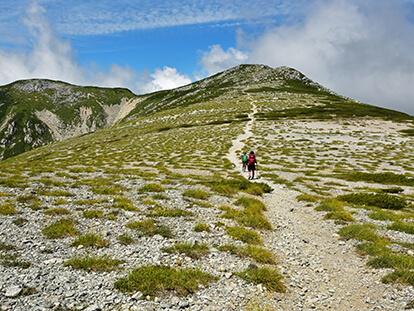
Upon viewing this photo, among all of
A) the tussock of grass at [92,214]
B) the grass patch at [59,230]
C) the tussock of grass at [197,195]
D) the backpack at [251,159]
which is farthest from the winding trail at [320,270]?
the backpack at [251,159]

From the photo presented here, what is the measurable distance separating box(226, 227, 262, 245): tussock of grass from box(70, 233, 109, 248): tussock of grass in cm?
618

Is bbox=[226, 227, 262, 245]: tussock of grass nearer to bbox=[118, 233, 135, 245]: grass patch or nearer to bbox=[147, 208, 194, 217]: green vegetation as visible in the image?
bbox=[147, 208, 194, 217]: green vegetation

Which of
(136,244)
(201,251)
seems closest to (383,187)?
(201,251)

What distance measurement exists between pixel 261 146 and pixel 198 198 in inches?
1446

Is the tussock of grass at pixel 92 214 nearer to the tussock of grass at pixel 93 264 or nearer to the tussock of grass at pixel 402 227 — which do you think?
the tussock of grass at pixel 93 264

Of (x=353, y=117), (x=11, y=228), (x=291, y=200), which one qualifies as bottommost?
(x=291, y=200)

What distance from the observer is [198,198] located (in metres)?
18.0

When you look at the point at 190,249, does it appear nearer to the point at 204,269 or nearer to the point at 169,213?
the point at 204,269

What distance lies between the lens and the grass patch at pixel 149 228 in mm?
11336

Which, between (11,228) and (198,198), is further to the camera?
(198,198)

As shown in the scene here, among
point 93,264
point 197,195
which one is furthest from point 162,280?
point 197,195

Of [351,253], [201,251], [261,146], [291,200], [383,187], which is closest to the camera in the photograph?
[201,251]

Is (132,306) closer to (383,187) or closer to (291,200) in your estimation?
(291,200)

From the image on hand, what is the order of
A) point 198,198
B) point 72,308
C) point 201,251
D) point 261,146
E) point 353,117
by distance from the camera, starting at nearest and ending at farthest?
point 72,308 → point 201,251 → point 198,198 → point 261,146 → point 353,117
